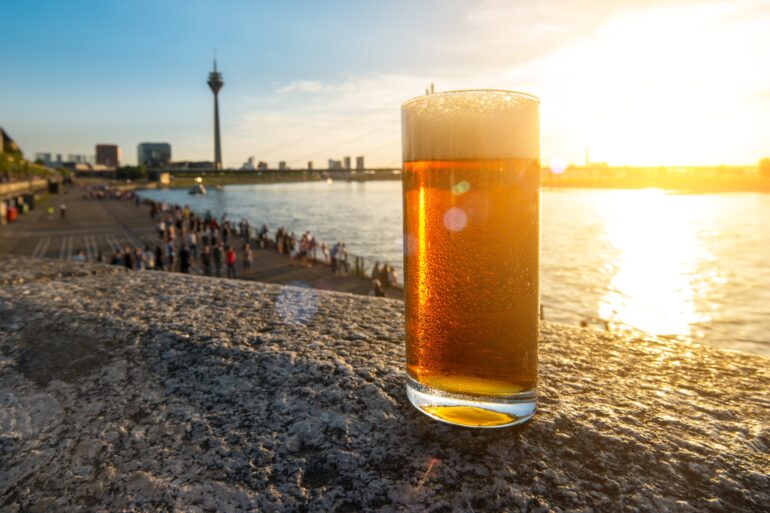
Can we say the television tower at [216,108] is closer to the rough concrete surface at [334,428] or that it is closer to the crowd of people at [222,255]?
the crowd of people at [222,255]

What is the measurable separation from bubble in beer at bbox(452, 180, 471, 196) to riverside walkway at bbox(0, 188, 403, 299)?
14.4 m

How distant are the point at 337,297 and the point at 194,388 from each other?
2.77 feet

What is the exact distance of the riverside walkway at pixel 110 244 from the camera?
57.2 ft

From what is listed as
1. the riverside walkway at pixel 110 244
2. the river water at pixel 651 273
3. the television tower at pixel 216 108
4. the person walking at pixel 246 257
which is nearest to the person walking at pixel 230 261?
the riverside walkway at pixel 110 244

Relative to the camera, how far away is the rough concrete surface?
66cm

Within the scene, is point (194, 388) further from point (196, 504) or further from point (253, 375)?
point (196, 504)

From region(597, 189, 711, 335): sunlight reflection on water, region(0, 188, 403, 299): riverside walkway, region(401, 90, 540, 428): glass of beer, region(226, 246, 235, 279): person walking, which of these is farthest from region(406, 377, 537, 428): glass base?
region(226, 246, 235, 279): person walking

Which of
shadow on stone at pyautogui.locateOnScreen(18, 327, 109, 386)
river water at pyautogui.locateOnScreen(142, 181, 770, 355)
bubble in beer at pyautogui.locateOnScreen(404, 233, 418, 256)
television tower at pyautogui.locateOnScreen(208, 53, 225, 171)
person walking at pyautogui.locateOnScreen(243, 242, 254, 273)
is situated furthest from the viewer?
television tower at pyautogui.locateOnScreen(208, 53, 225, 171)

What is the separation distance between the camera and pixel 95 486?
0.69 metres

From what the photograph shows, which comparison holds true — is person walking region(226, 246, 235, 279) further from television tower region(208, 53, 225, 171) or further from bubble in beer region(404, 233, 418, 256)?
television tower region(208, 53, 225, 171)

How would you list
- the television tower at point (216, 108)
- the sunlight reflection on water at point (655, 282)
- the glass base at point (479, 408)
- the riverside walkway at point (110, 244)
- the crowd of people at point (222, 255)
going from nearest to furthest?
the glass base at point (479, 408) < the crowd of people at point (222, 255) < the riverside walkway at point (110, 244) < the sunlight reflection on water at point (655, 282) < the television tower at point (216, 108)

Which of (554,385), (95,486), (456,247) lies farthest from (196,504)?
(554,385)

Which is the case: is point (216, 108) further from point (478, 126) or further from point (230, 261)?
point (478, 126)

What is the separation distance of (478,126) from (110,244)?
2642 cm
